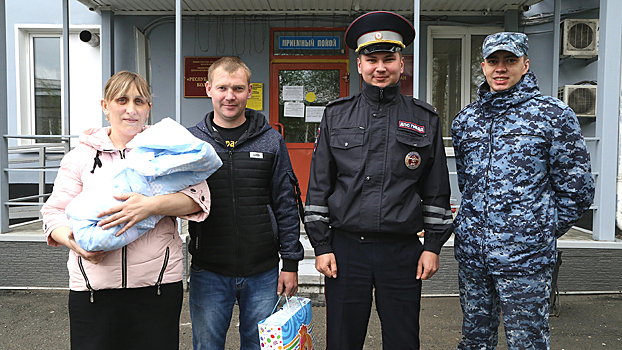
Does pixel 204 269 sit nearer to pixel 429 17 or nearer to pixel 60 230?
pixel 60 230

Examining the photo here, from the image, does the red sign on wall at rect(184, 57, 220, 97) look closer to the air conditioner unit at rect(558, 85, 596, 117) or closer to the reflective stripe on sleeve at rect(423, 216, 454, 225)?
the air conditioner unit at rect(558, 85, 596, 117)

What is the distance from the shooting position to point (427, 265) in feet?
6.88

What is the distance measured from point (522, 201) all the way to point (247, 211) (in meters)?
1.31

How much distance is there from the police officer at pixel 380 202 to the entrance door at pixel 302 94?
14.4 feet

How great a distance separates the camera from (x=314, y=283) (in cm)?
429

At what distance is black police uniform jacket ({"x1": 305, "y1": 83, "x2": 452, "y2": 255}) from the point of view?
2.08 m

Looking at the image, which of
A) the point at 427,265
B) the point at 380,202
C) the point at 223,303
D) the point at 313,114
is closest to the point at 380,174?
the point at 380,202

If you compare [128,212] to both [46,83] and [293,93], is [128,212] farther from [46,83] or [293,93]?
[46,83]

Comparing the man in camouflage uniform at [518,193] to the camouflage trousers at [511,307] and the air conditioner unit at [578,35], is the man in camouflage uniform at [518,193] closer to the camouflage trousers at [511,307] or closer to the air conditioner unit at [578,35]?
the camouflage trousers at [511,307]

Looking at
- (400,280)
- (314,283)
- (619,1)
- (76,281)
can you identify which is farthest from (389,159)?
(619,1)

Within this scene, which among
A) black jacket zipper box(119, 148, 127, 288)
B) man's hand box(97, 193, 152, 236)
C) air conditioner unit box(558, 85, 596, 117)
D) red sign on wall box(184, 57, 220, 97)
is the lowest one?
black jacket zipper box(119, 148, 127, 288)

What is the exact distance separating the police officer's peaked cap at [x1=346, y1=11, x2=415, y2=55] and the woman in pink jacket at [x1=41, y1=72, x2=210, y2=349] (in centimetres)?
105

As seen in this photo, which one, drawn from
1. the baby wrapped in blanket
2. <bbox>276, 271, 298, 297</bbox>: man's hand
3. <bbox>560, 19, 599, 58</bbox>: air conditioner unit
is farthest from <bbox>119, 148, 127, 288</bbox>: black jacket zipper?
<bbox>560, 19, 599, 58</bbox>: air conditioner unit

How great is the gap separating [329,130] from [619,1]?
3.93m
